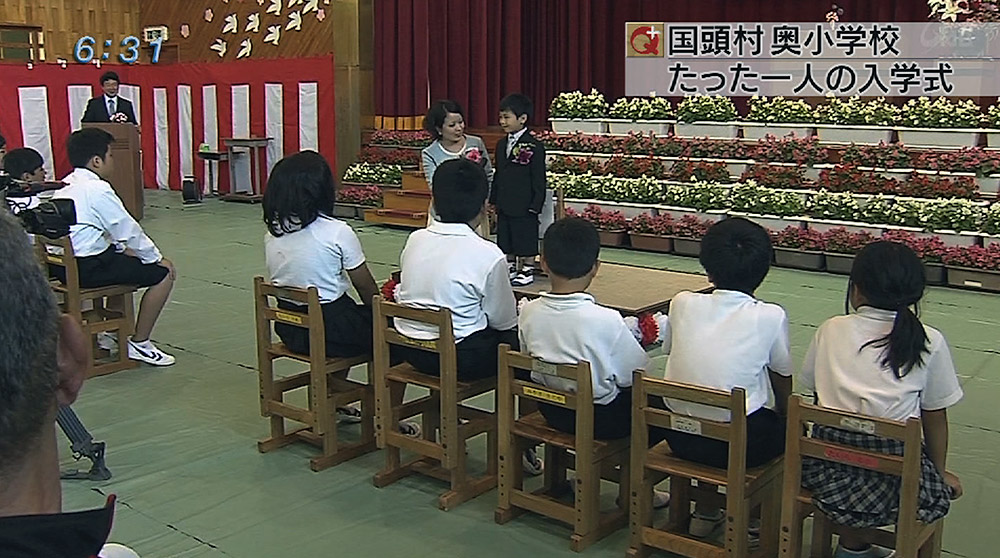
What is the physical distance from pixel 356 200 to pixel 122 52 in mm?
5156

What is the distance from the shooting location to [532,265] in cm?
518

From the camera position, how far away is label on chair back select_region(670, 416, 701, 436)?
274 cm

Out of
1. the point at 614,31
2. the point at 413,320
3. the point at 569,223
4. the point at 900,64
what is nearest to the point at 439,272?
the point at 413,320

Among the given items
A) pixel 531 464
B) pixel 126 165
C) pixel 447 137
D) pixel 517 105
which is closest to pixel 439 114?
pixel 447 137

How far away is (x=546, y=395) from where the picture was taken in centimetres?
303

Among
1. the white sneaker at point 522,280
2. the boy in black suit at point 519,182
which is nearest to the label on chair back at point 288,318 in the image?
the white sneaker at point 522,280

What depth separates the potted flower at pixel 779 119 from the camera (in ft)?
26.6

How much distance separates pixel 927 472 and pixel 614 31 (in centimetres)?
1113

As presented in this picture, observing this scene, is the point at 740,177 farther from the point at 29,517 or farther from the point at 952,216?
the point at 29,517

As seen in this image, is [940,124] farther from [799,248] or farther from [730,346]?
[730,346]

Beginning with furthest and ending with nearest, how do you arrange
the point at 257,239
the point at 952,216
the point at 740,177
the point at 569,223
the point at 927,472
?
the point at 257,239 < the point at 740,177 < the point at 952,216 < the point at 569,223 < the point at 927,472

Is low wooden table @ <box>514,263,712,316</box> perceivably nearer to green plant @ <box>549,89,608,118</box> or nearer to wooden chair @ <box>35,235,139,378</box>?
wooden chair @ <box>35,235,139,378</box>

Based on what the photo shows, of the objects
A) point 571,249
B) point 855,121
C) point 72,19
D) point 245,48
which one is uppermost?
point 72,19

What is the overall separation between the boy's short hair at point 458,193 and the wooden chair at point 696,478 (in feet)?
3.26
